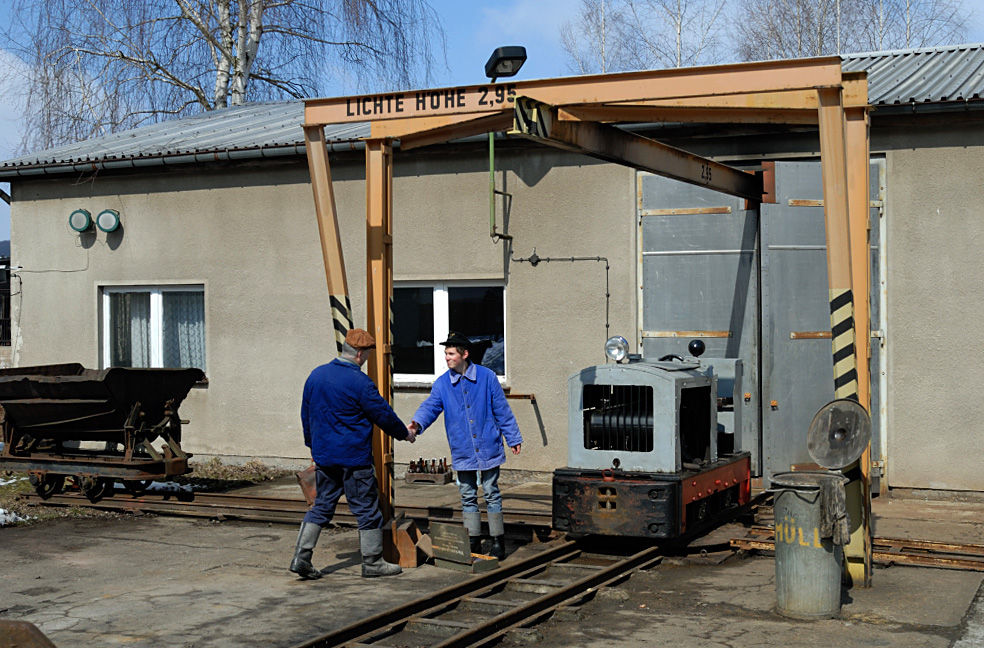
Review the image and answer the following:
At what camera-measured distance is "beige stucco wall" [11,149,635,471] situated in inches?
509

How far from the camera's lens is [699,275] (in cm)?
1239

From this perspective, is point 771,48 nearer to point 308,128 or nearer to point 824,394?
point 824,394

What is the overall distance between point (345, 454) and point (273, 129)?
920 centimetres

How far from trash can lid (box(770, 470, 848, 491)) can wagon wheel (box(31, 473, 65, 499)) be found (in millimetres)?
8247

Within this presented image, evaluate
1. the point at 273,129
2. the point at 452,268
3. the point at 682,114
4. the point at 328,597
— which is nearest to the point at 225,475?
the point at 452,268

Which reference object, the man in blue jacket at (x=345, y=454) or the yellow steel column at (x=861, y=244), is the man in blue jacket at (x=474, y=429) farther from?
the yellow steel column at (x=861, y=244)

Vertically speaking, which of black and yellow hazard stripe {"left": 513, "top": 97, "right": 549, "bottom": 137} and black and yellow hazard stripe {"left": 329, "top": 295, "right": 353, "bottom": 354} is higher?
black and yellow hazard stripe {"left": 513, "top": 97, "right": 549, "bottom": 137}

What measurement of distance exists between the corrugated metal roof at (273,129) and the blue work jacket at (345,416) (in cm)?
607

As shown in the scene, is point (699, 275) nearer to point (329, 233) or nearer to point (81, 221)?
point (329, 233)

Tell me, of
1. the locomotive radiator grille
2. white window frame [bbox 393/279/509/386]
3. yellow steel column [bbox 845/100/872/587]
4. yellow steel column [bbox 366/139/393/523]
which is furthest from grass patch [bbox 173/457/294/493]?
yellow steel column [bbox 845/100/872/587]

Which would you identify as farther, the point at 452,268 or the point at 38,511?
the point at 452,268

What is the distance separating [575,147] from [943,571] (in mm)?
4269

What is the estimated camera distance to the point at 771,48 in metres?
36.2

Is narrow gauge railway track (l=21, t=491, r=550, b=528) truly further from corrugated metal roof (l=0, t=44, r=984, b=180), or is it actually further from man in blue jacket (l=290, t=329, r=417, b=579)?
corrugated metal roof (l=0, t=44, r=984, b=180)
